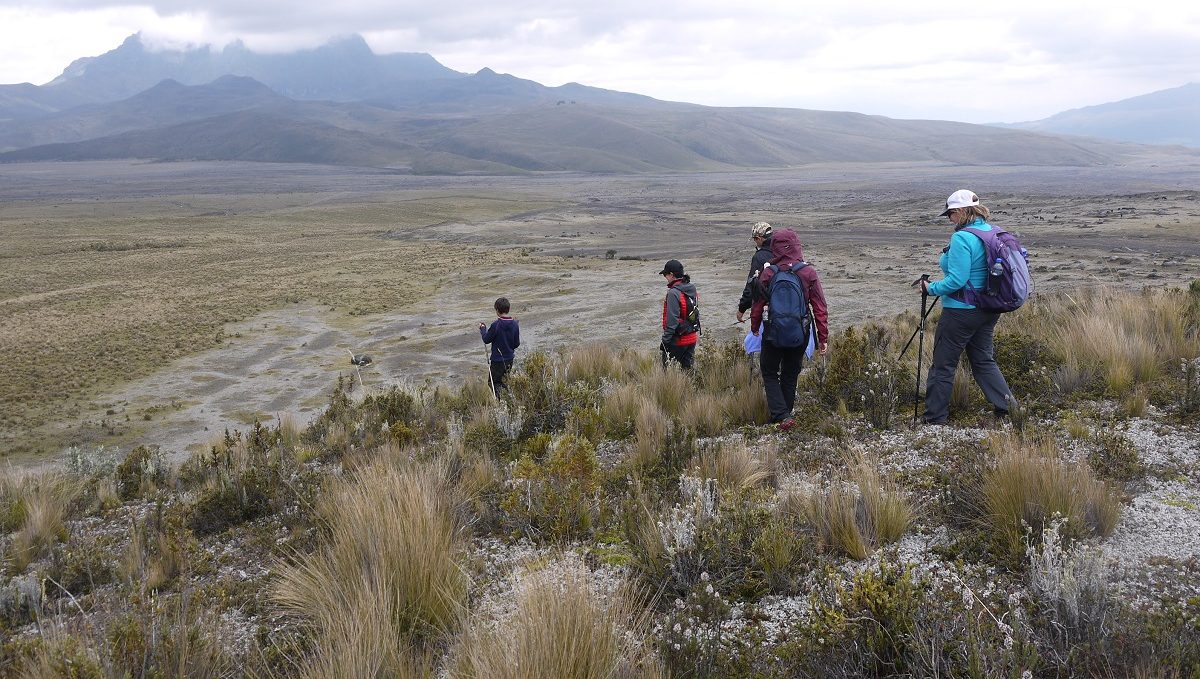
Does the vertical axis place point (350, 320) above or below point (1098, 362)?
below

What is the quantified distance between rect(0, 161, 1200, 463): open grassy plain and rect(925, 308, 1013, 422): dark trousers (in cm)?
1088

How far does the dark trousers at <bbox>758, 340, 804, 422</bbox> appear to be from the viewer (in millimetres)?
5977

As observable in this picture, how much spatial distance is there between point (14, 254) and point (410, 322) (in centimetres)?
2846

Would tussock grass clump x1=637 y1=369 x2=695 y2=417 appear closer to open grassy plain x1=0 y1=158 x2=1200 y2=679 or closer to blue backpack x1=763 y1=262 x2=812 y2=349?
open grassy plain x1=0 y1=158 x2=1200 y2=679

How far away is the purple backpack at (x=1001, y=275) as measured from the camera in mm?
5023

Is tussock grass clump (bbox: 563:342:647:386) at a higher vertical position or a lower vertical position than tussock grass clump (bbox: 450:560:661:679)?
lower

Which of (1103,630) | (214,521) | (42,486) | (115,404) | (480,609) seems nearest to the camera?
(1103,630)

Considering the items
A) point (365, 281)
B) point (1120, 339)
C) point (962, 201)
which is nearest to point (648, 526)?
point (962, 201)

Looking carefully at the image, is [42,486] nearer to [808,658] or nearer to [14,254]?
[808,658]

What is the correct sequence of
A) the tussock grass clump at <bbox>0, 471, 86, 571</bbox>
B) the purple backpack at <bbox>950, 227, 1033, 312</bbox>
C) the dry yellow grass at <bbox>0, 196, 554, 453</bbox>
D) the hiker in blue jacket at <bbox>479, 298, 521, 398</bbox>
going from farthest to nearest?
the dry yellow grass at <bbox>0, 196, 554, 453</bbox>, the hiker in blue jacket at <bbox>479, 298, 521, 398</bbox>, the purple backpack at <bbox>950, 227, 1033, 312</bbox>, the tussock grass clump at <bbox>0, 471, 86, 571</bbox>

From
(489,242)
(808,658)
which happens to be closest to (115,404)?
(808,658)

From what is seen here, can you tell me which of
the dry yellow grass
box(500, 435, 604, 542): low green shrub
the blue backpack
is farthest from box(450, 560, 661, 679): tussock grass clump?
the dry yellow grass

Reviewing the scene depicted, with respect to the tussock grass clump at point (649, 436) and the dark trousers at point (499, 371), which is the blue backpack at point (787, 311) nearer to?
the tussock grass clump at point (649, 436)

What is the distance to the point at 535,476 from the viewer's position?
4344 millimetres
